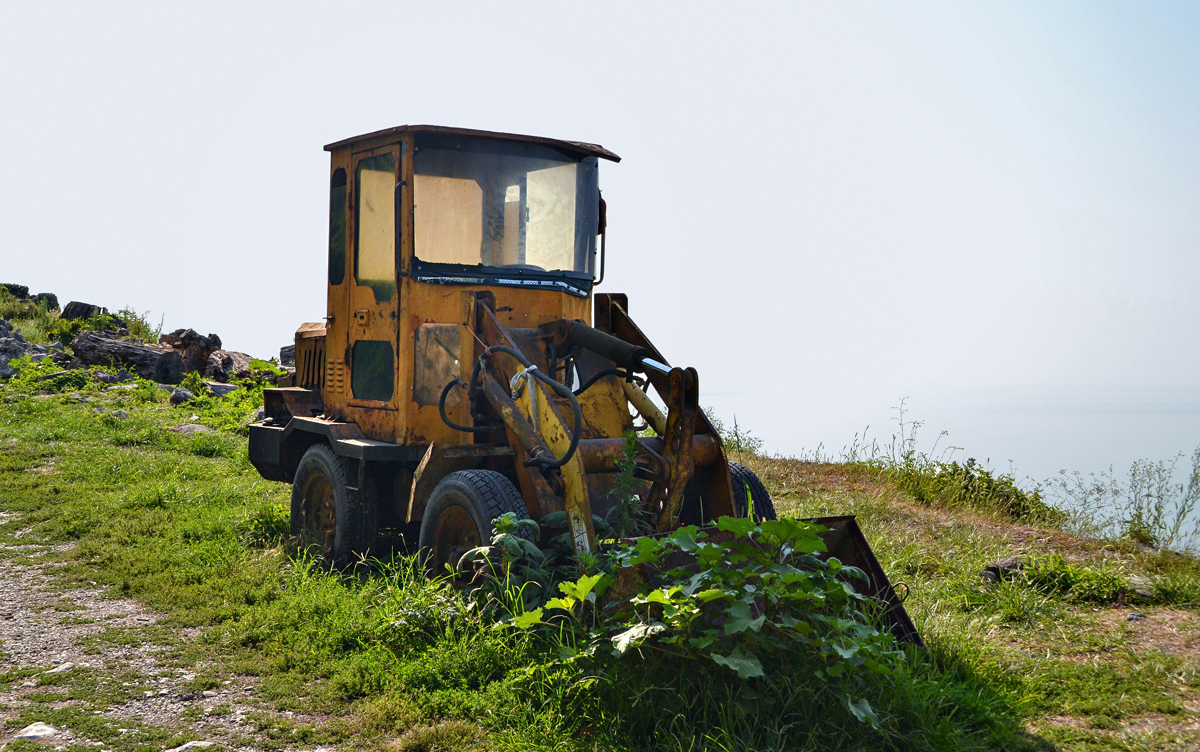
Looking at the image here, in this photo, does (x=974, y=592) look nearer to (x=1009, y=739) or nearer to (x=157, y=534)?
(x=1009, y=739)

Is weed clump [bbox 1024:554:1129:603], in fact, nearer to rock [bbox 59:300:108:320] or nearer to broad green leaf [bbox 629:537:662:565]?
broad green leaf [bbox 629:537:662:565]

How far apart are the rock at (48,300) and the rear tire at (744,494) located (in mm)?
24474

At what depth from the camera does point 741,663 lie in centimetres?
376

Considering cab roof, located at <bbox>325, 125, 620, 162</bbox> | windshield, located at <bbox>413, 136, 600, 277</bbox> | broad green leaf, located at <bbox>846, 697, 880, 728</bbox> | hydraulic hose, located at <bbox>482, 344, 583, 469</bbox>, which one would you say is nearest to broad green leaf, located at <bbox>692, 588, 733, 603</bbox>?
broad green leaf, located at <bbox>846, 697, 880, 728</bbox>

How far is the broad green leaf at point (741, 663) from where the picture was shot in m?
3.72

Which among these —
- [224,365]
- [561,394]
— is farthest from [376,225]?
[224,365]

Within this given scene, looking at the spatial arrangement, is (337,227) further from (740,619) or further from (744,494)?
(740,619)

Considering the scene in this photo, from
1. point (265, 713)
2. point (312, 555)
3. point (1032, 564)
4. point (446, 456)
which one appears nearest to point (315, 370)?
point (312, 555)

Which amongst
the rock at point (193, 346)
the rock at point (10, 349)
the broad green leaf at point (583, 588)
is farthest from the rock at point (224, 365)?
the broad green leaf at point (583, 588)

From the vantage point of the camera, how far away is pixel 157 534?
8.20m

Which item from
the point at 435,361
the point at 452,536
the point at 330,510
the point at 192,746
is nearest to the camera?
the point at 192,746

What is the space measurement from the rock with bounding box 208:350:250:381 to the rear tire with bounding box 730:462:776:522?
1485 cm

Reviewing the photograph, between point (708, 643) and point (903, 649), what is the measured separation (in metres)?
1.46

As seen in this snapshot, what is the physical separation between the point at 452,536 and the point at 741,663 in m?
2.43
